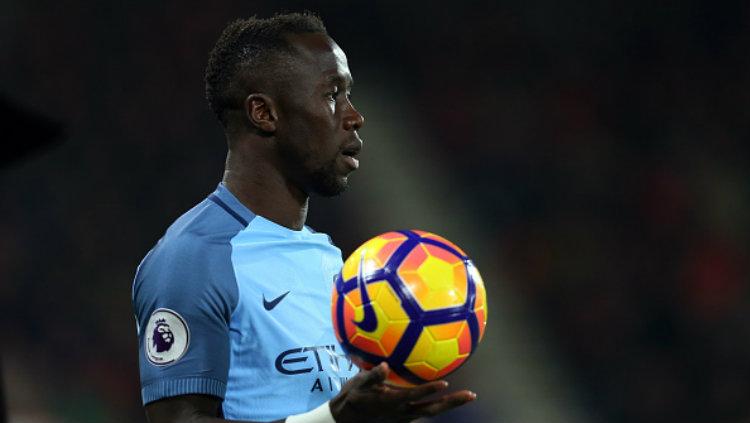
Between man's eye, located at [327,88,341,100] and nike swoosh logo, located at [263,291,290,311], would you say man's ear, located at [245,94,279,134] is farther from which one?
nike swoosh logo, located at [263,291,290,311]

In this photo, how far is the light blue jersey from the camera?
2529 millimetres

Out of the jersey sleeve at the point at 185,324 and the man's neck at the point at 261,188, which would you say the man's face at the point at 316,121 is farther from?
the jersey sleeve at the point at 185,324

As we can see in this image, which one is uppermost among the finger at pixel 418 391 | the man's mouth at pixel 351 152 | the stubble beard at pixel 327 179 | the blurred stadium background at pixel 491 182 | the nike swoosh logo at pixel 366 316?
the man's mouth at pixel 351 152

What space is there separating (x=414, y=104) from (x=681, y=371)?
3004 mm

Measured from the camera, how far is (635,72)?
807cm

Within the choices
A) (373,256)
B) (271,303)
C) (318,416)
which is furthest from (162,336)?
(373,256)

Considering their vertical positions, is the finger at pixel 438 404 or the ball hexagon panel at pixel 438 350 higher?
the ball hexagon panel at pixel 438 350

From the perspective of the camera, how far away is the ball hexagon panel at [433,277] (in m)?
2.35

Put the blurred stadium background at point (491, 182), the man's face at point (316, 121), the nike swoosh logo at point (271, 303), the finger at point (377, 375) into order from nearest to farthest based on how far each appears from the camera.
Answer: the finger at point (377, 375) → the nike swoosh logo at point (271, 303) → the man's face at point (316, 121) → the blurred stadium background at point (491, 182)

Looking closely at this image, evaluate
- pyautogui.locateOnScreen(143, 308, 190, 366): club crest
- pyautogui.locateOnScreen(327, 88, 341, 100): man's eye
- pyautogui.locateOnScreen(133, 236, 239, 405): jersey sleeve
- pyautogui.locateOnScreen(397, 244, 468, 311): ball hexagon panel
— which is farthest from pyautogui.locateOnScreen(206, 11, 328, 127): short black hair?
pyautogui.locateOnScreen(397, 244, 468, 311): ball hexagon panel

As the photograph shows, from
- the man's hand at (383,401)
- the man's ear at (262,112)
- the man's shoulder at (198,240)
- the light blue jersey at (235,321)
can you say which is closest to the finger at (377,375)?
the man's hand at (383,401)

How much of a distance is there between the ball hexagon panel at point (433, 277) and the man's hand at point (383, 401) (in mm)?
223

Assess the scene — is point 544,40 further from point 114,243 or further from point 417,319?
point 417,319

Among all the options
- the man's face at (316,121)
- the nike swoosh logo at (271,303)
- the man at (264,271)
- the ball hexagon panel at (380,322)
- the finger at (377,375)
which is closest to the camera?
the finger at (377,375)
